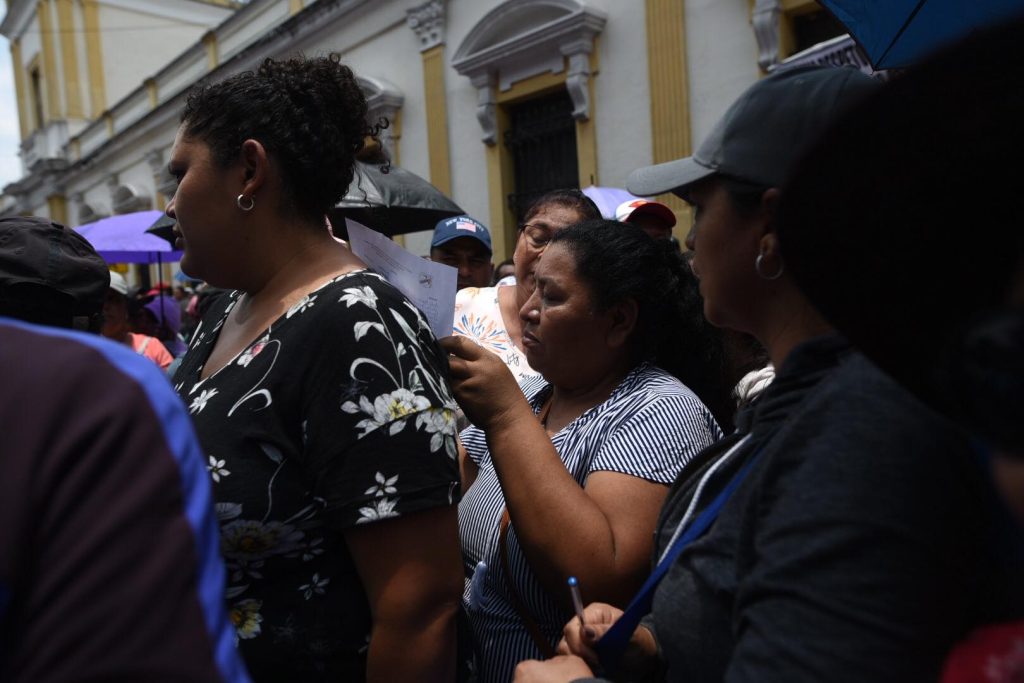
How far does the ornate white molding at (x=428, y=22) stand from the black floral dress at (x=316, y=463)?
9.45 meters

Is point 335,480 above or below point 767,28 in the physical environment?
below

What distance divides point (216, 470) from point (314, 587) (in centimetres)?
25

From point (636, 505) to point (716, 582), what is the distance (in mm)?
546

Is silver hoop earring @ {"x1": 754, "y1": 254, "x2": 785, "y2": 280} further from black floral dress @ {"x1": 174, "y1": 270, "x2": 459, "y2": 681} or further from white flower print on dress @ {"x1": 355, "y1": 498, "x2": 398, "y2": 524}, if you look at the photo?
white flower print on dress @ {"x1": 355, "y1": 498, "x2": 398, "y2": 524}

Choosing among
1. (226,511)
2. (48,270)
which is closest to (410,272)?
(226,511)

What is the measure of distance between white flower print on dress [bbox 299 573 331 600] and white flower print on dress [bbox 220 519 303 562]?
0.06m

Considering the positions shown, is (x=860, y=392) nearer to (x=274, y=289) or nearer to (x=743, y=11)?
(x=274, y=289)

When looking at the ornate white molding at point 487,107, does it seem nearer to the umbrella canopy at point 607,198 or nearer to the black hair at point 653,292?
the umbrella canopy at point 607,198

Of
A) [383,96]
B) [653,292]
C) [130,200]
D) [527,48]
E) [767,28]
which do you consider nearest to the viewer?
[653,292]

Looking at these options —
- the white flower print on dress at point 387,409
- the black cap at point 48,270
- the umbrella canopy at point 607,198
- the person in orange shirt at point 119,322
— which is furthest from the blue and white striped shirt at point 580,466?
the umbrella canopy at point 607,198

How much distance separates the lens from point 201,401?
1.37m

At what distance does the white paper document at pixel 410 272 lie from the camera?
61.1 inches

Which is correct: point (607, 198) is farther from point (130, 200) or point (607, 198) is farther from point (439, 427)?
point (130, 200)

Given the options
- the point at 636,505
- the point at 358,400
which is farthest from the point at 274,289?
the point at 636,505
